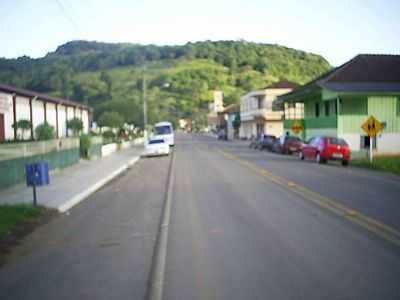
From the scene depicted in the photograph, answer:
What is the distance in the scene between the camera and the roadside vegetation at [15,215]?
34.6 feet

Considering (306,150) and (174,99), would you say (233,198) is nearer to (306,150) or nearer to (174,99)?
(306,150)

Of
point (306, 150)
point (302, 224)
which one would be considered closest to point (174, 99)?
point (306, 150)

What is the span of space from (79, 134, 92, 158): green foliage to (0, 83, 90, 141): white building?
9.87 ft

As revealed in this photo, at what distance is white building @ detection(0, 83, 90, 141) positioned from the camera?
101 ft

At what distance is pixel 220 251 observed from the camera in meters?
8.20

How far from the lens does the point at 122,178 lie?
23.2 metres

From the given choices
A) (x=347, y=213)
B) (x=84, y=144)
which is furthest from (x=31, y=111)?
(x=347, y=213)

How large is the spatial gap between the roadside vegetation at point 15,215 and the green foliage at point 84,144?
66.5 feet

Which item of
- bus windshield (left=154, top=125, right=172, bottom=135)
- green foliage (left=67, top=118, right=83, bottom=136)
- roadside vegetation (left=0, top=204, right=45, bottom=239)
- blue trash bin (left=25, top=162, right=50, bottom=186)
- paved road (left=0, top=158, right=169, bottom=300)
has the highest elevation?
green foliage (left=67, top=118, right=83, bottom=136)

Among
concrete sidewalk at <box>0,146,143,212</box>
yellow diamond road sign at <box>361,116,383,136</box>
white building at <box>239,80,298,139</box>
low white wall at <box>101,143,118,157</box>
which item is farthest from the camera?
white building at <box>239,80,298,139</box>

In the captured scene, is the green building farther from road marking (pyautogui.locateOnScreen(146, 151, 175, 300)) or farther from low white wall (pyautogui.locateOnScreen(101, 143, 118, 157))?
road marking (pyautogui.locateOnScreen(146, 151, 175, 300))

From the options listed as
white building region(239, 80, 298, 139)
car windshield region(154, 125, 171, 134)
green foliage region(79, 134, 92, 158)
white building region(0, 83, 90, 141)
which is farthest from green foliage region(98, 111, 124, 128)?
green foliage region(79, 134, 92, 158)

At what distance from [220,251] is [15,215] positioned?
5683 millimetres

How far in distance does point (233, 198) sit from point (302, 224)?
4468 mm
